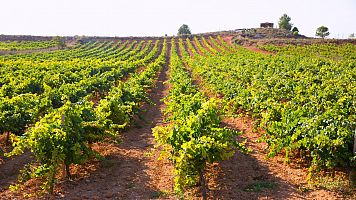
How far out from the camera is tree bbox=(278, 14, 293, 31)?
107 m

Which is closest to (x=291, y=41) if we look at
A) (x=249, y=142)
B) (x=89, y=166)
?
(x=249, y=142)

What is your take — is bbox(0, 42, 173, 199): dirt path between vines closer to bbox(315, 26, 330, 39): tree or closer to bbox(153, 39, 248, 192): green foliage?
bbox(153, 39, 248, 192): green foliage

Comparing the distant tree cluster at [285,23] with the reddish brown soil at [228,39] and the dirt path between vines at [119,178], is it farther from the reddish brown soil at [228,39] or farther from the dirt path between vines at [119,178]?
the dirt path between vines at [119,178]

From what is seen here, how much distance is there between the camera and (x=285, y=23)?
Result: 351 ft

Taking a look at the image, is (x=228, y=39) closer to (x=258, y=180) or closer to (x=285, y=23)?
(x=285, y=23)

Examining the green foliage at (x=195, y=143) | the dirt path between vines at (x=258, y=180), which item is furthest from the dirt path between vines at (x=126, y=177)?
Answer: the dirt path between vines at (x=258, y=180)

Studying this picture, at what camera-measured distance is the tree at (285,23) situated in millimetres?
106938

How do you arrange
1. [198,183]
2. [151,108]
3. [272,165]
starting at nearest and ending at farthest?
[198,183] → [272,165] → [151,108]

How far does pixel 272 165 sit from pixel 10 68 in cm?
3052

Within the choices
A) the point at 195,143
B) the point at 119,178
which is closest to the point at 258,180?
the point at 195,143

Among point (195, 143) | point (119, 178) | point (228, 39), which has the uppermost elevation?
point (228, 39)

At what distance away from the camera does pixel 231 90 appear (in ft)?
61.4

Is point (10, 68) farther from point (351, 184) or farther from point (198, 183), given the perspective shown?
point (351, 184)

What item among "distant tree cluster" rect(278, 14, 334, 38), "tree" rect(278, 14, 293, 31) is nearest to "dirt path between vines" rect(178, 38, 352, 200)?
"distant tree cluster" rect(278, 14, 334, 38)
